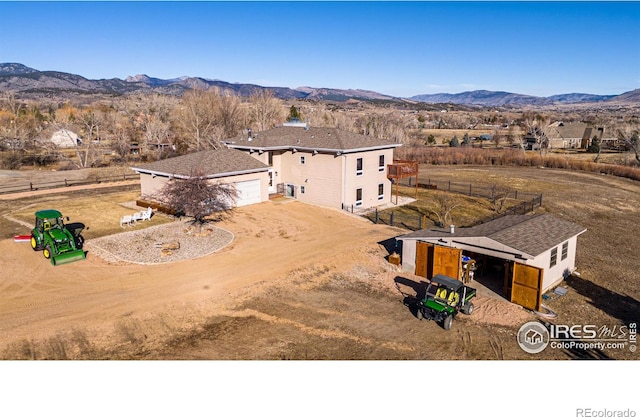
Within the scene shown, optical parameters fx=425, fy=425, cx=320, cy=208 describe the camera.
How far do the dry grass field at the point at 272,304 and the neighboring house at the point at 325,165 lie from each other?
658cm

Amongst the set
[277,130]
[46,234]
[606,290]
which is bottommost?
[606,290]

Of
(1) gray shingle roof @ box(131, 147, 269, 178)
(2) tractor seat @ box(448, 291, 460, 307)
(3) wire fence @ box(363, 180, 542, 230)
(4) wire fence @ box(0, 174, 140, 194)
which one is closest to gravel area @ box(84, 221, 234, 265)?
(1) gray shingle roof @ box(131, 147, 269, 178)

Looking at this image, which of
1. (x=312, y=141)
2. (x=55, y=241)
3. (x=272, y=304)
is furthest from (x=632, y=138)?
(x=55, y=241)

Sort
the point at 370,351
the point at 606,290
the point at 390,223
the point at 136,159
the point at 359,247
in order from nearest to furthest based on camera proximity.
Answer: the point at 370,351 → the point at 606,290 → the point at 359,247 → the point at 390,223 → the point at 136,159

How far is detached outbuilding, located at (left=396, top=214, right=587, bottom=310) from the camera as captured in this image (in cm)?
1789

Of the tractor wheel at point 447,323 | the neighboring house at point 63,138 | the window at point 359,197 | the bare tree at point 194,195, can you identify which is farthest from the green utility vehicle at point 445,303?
the neighboring house at point 63,138

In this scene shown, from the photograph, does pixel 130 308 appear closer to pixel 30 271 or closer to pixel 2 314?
pixel 2 314

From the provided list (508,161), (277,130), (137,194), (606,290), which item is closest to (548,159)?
(508,161)

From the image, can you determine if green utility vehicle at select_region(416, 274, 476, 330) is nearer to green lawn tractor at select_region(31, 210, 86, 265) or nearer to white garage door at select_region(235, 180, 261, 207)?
green lawn tractor at select_region(31, 210, 86, 265)

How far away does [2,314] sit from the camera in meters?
16.1

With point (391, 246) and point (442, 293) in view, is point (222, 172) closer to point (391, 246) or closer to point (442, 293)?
point (391, 246)

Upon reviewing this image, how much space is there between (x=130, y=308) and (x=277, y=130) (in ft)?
90.2

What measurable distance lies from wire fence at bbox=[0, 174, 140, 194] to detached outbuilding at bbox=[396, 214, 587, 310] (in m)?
37.2

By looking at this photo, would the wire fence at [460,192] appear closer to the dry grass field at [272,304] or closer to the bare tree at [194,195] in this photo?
the dry grass field at [272,304]
